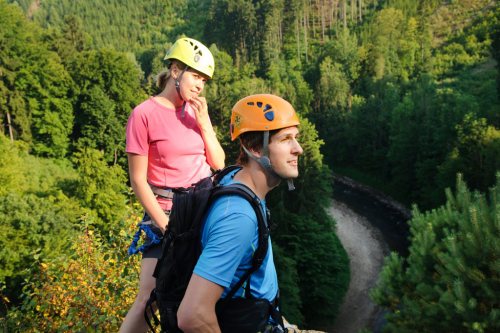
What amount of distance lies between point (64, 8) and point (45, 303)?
427ft

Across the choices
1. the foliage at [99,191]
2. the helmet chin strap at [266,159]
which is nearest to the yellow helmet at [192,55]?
the helmet chin strap at [266,159]

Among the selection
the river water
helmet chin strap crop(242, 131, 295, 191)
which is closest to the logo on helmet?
helmet chin strap crop(242, 131, 295, 191)

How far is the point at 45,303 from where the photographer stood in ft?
17.3

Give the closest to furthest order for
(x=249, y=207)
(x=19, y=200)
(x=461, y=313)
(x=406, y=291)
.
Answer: (x=249, y=207) < (x=461, y=313) < (x=406, y=291) < (x=19, y=200)

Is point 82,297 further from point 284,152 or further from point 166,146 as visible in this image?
point 284,152

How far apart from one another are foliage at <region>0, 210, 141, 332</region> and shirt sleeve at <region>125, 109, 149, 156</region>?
2767 mm

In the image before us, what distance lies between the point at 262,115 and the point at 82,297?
4428 millimetres

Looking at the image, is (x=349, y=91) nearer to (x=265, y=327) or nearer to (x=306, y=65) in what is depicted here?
(x=306, y=65)

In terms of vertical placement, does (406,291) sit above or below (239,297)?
below

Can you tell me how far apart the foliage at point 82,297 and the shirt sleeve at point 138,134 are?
2.77 m

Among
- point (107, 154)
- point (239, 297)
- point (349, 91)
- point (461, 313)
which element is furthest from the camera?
point (349, 91)

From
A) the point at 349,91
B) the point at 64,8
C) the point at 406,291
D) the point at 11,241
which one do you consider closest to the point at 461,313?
the point at 406,291

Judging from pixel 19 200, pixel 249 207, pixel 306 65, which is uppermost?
pixel 306 65

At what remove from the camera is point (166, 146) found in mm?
3111
